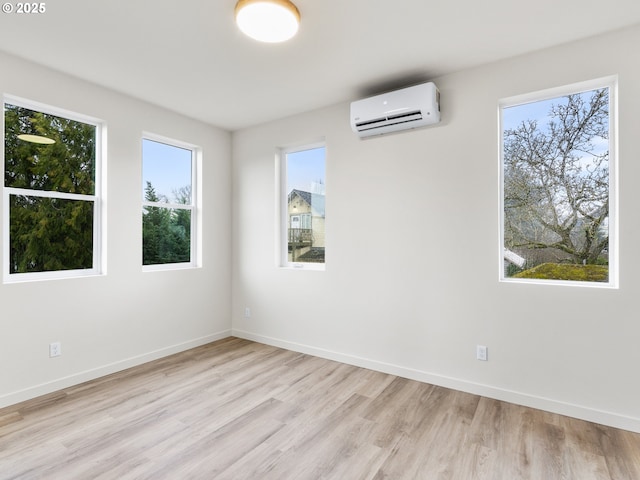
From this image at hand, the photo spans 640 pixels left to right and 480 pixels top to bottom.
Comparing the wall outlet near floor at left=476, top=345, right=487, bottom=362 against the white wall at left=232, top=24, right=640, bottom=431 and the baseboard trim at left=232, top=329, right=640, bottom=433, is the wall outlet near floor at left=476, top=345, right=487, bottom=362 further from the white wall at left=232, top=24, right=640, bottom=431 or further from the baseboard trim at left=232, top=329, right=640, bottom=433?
the baseboard trim at left=232, top=329, right=640, bottom=433

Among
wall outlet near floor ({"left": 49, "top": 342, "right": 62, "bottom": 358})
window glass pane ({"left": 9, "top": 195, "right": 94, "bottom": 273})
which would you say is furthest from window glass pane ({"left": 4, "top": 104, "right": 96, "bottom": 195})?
wall outlet near floor ({"left": 49, "top": 342, "right": 62, "bottom": 358})

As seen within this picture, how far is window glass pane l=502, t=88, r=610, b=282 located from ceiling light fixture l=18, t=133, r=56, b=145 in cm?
384

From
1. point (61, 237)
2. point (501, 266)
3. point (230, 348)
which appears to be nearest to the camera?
point (501, 266)

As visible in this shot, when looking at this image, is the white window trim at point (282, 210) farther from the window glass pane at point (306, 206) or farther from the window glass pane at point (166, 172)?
the window glass pane at point (166, 172)

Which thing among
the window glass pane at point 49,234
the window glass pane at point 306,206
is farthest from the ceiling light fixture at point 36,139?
the window glass pane at point 306,206

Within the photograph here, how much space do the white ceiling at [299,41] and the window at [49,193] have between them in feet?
1.59

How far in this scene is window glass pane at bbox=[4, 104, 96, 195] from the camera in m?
2.67

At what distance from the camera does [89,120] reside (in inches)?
123

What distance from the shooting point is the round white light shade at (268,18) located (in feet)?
6.25

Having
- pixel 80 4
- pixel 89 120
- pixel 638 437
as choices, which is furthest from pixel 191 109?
pixel 638 437

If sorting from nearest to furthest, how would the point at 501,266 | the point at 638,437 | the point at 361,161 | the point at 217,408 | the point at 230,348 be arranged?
the point at 638,437 < the point at 217,408 < the point at 501,266 < the point at 361,161 < the point at 230,348

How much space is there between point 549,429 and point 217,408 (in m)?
2.32

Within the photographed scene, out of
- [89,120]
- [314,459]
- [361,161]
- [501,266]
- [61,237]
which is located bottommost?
[314,459]

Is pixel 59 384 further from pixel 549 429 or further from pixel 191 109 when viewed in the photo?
pixel 549 429
